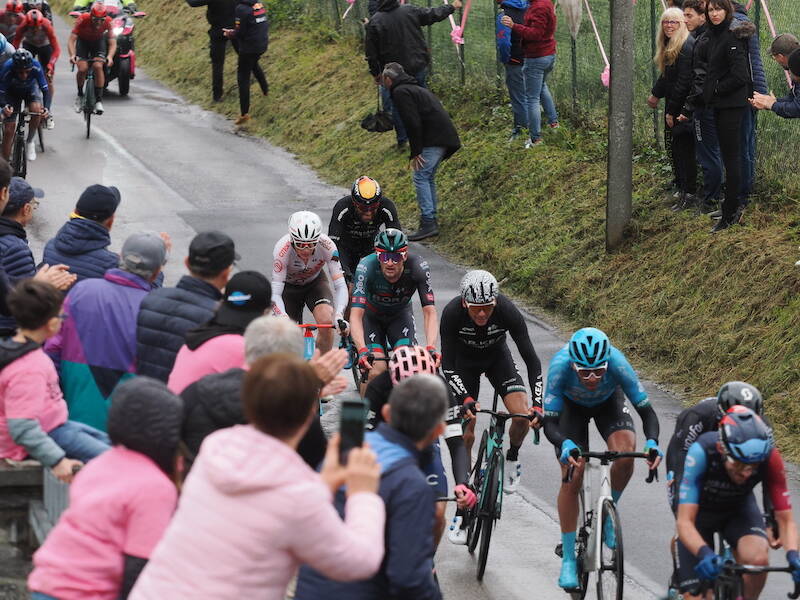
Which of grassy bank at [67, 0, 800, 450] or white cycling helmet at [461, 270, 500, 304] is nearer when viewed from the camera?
white cycling helmet at [461, 270, 500, 304]

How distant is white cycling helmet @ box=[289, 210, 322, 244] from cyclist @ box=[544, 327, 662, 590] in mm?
3047

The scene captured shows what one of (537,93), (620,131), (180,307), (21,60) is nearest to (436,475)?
(180,307)

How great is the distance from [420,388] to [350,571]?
92cm

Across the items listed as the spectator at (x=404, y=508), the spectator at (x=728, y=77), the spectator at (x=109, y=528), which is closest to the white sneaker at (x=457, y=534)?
the spectator at (x=404, y=508)

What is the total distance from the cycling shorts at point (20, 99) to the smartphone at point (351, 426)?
600 inches

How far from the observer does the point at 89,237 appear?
8.52 meters

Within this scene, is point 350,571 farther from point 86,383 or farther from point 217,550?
point 86,383

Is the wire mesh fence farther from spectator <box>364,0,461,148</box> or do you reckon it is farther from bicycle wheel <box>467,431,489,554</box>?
bicycle wheel <box>467,431,489,554</box>

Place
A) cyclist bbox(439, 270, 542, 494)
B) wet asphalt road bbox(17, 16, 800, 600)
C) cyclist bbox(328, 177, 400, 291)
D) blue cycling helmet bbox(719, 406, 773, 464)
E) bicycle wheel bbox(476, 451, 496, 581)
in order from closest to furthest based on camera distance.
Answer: blue cycling helmet bbox(719, 406, 773, 464)
bicycle wheel bbox(476, 451, 496, 581)
wet asphalt road bbox(17, 16, 800, 600)
cyclist bbox(439, 270, 542, 494)
cyclist bbox(328, 177, 400, 291)

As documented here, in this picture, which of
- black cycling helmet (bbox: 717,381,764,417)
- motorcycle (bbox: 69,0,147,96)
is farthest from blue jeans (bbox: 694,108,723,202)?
motorcycle (bbox: 69,0,147,96)

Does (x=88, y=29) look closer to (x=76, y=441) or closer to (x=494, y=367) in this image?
(x=494, y=367)

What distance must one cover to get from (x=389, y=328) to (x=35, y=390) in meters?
5.63

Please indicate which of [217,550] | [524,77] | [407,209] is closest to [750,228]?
[524,77]

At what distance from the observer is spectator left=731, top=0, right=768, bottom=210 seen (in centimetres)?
1349
